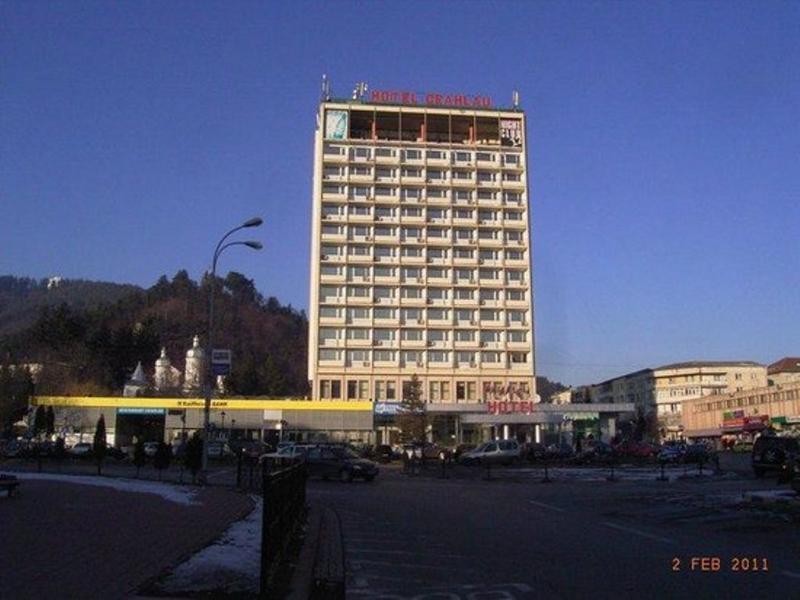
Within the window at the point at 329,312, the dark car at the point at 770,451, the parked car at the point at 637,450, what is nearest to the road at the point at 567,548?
the dark car at the point at 770,451

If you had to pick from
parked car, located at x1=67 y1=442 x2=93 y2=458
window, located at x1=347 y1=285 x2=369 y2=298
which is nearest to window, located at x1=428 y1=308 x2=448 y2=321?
window, located at x1=347 y1=285 x2=369 y2=298

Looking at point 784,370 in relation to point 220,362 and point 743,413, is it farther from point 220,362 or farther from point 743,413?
point 220,362

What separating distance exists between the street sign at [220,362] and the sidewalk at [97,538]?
9811 mm

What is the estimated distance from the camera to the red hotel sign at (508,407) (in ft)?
307

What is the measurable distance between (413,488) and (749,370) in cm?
15162

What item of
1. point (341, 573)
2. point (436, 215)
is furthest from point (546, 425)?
point (341, 573)

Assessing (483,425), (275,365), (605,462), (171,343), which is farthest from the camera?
(171,343)

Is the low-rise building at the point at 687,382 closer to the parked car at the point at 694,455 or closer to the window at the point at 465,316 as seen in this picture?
the window at the point at 465,316

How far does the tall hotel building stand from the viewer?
102m

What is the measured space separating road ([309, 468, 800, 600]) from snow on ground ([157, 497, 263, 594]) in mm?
1183

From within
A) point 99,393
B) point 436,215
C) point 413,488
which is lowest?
point 413,488

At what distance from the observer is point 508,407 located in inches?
3691

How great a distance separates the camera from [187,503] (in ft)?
60.8

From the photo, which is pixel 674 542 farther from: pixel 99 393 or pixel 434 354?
pixel 99 393
